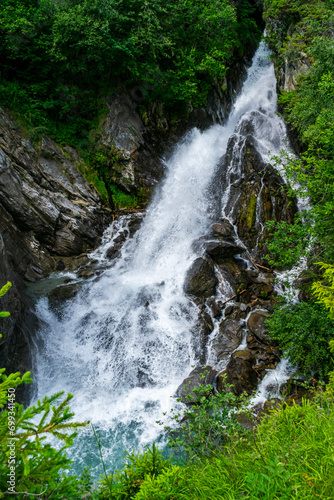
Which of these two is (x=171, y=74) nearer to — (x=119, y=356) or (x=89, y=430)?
(x=119, y=356)

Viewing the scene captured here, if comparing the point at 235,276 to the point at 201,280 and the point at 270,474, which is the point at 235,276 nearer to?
the point at 201,280

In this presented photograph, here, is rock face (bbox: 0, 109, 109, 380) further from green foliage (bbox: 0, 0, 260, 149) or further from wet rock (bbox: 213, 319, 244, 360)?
wet rock (bbox: 213, 319, 244, 360)

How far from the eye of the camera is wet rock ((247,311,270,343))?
8.16 meters

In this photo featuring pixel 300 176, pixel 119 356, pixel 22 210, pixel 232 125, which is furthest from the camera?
pixel 232 125

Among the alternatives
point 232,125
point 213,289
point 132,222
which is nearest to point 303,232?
point 213,289

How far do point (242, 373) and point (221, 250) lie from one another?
475 cm

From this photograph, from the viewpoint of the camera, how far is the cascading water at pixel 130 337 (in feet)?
22.2

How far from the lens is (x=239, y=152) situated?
14.2 metres

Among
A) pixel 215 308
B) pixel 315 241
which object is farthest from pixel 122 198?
pixel 315 241

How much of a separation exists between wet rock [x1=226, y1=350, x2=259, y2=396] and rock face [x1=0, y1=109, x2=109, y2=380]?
5.39m

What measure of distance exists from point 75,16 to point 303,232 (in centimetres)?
1184

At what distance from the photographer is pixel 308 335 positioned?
614 cm

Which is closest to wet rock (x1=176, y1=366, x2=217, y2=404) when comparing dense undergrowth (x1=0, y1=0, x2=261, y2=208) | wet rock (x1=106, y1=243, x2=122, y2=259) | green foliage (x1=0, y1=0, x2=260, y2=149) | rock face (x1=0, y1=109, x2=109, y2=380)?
rock face (x1=0, y1=109, x2=109, y2=380)

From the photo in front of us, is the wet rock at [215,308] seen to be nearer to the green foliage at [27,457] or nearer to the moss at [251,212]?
the moss at [251,212]
